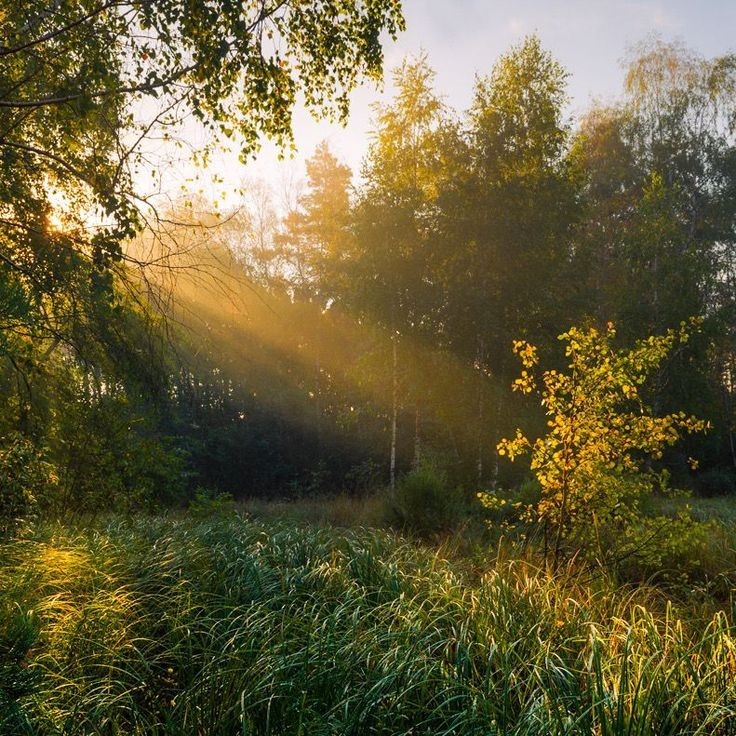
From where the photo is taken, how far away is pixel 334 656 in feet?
11.5

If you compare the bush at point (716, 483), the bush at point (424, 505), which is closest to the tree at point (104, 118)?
the bush at point (424, 505)

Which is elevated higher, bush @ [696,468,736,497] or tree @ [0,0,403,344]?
tree @ [0,0,403,344]

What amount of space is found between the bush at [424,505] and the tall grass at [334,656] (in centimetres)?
519

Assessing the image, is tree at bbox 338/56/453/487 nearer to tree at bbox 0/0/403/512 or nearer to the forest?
the forest

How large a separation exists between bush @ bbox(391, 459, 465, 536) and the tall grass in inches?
204

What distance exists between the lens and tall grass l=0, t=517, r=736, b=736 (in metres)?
2.94

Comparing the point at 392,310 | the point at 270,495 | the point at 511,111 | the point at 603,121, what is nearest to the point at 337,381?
the point at 270,495

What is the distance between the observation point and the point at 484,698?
296 centimetres

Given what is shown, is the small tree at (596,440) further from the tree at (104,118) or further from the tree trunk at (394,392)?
the tree trunk at (394,392)

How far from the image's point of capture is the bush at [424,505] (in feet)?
35.3

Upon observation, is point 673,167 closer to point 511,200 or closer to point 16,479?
point 511,200

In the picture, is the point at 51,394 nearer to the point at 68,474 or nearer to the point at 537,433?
the point at 68,474

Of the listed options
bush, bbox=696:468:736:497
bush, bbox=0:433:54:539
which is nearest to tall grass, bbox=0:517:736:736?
bush, bbox=0:433:54:539

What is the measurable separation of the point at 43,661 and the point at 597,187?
26.8 m
